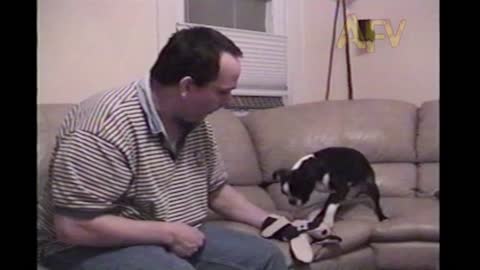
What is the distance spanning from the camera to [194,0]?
2314 mm

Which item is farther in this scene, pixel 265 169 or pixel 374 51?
pixel 374 51

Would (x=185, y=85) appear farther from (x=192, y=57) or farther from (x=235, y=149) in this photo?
(x=235, y=149)

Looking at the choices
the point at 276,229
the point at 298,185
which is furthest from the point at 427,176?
the point at 276,229

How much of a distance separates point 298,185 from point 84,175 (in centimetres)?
95

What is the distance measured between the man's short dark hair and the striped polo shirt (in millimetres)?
50

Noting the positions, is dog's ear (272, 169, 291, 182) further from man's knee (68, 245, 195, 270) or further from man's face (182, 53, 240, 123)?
man's knee (68, 245, 195, 270)

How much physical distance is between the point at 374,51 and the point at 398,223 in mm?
1163

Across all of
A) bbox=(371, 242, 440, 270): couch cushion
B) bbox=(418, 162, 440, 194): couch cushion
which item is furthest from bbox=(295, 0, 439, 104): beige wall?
bbox=(371, 242, 440, 270): couch cushion

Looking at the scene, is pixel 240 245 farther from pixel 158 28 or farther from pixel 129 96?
pixel 158 28

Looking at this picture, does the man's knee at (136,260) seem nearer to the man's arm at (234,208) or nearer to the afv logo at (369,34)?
the man's arm at (234,208)

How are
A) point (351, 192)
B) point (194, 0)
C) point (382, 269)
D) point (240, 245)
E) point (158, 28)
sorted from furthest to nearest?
1. point (194, 0)
2. point (158, 28)
3. point (351, 192)
4. point (382, 269)
5. point (240, 245)

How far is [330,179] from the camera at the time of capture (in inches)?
72.7
